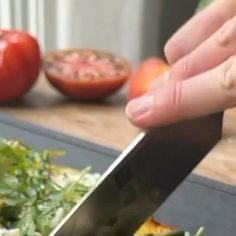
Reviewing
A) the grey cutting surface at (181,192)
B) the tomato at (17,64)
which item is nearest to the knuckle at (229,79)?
the grey cutting surface at (181,192)

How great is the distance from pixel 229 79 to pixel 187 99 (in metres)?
0.04

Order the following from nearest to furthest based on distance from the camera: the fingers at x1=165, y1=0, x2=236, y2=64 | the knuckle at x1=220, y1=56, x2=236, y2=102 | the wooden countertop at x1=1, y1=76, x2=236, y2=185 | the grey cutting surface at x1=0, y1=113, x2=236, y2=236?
the knuckle at x1=220, y1=56, x2=236, y2=102
the fingers at x1=165, y1=0, x2=236, y2=64
the grey cutting surface at x1=0, y1=113, x2=236, y2=236
the wooden countertop at x1=1, y1=76, x2=236, y2=185

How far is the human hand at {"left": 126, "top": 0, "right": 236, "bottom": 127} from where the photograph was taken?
2.04 feet

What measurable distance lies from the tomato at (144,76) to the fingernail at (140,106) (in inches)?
23.2

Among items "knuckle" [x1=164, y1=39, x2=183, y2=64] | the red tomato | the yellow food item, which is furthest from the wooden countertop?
"knuckle" [x1=164, y1=39, x2=183, y2=64]

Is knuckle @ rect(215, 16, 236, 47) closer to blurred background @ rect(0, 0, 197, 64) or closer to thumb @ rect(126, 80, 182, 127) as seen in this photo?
Result: thumb @ rect(126, 80, 182, 127)

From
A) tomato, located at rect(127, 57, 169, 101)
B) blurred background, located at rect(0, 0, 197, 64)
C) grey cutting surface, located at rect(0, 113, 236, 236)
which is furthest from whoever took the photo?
blurred background, located at rect(0, 0, 197, 64)

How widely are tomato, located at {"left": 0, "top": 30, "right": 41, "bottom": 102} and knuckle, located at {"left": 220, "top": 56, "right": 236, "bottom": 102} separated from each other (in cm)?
73

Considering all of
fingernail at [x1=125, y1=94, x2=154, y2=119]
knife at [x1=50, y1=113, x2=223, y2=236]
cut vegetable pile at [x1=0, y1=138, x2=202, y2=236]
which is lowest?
cut vegetable pile at [x1=0, y1=138, x2=202, y2=236]

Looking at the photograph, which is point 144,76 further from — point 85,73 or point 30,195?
point 30,195

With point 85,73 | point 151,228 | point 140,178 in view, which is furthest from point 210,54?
point 85,73

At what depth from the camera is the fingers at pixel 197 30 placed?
71cm

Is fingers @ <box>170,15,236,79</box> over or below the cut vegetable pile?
over

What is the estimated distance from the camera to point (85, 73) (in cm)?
134
